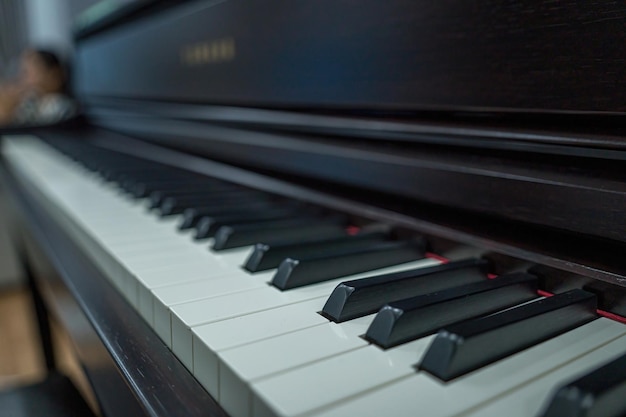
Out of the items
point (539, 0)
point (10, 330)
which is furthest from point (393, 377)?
point (10, 330)

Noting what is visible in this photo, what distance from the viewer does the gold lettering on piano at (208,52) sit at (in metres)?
1.03

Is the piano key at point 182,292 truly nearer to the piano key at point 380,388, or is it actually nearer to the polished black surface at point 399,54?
the piano key at point 380,388

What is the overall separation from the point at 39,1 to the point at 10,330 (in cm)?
257

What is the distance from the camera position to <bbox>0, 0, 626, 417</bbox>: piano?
1.17 ft

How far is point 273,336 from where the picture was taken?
40cm

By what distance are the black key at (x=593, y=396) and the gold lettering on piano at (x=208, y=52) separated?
2.83 ft

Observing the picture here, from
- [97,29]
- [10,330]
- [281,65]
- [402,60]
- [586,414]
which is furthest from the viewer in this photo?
[10,330]

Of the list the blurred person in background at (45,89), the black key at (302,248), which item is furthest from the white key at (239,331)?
the blurred person in background at (45,89)

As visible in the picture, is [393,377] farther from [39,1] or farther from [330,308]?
[39,1]

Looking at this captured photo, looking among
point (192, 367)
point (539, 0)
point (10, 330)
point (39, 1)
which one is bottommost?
point (10, 330)

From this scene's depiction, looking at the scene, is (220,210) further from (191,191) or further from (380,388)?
(380,388)

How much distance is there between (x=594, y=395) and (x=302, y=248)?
357 millimetres

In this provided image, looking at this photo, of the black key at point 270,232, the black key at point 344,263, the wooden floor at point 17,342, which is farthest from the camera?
the wooden floor at point 17,342

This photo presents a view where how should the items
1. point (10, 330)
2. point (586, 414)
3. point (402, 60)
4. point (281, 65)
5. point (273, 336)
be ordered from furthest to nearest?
point (10, 330) < point (281, 65) < point (402, 60) < point (273, 336) < point (586, 414)
